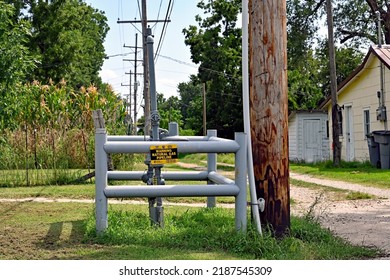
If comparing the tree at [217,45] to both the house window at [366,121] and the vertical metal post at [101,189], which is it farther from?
the vertical metal post at [101,189]

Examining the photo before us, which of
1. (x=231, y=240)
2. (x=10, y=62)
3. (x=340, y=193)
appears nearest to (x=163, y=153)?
(x=231, y=240)

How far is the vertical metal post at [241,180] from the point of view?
7.73 m

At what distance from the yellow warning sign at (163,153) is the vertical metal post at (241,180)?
74 cm

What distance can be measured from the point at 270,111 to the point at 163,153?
1339mm

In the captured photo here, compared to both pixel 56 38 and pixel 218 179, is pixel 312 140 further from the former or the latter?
pixel 218 179

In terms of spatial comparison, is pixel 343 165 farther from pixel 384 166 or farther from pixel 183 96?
pixel 183 96

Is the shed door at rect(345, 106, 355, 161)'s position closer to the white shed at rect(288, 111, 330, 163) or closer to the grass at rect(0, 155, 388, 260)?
the white shed at rect(288, 111, 330, 163)

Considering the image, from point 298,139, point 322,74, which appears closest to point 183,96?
point 322,74

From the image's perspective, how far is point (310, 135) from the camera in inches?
1377

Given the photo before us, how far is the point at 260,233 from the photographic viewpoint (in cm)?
752

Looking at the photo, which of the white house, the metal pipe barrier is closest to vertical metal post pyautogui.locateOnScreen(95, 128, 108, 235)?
the metal pipe barrier

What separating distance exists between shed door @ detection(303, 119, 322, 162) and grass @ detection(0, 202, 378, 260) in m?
25.8

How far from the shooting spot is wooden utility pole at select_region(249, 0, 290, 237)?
7805 mm
